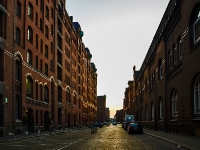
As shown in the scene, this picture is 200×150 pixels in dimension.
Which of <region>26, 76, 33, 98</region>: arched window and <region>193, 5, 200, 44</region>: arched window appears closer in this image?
<region>193, 5, 200, 44</region>: arched window

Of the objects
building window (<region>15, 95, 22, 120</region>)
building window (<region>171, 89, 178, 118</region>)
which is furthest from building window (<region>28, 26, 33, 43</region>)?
building window (<region>171, 89, 178, 118</region>)

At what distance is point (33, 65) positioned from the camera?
42.9m

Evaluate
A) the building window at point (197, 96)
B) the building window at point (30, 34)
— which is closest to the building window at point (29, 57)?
the building window at point (30, 34)

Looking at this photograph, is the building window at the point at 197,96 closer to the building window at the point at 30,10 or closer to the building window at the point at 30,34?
the building window at the point at 30,34

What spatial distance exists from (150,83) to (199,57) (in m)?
33.4

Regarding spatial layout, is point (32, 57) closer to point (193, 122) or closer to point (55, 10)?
point (55, 10)

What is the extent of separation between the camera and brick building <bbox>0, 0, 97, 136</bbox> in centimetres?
3233

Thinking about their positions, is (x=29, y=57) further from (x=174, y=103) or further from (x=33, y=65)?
(x=174, y=103)

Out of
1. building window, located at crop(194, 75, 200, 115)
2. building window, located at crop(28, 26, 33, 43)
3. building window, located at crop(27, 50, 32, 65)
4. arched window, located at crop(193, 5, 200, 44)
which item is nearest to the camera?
arched window, located at crop(193, 5, 200, 44)

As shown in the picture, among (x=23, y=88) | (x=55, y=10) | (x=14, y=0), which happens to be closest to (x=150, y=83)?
(x=55, y=10)

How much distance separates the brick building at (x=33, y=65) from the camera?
106ft

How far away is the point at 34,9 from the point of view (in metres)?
44.0

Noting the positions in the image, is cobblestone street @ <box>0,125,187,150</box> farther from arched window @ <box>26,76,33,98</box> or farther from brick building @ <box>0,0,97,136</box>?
arched window @ <box>26,76,33,98</box>

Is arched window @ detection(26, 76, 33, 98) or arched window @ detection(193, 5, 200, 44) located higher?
arched window @ detection(193, 5, 200, 44)
